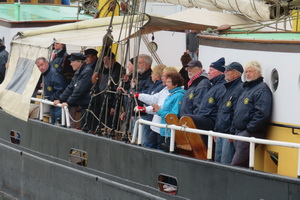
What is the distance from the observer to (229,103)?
29.2 ft

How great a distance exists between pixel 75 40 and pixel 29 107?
4.44 ft

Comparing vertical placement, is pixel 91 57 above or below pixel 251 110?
above

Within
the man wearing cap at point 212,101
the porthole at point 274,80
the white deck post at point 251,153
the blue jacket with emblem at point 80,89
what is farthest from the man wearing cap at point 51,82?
the white deck post at point 251,153

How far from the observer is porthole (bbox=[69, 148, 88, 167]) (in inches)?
442

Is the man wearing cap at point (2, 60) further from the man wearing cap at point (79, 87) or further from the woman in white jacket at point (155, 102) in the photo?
the woman in white jacket at point (155, 102)

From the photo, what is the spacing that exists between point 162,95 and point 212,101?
110 centimetres

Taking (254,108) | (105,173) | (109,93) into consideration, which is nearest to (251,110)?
(254,108)

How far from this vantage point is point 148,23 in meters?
11.4

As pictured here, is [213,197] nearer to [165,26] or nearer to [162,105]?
[162,105]

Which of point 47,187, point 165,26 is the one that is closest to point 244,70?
point 165,26

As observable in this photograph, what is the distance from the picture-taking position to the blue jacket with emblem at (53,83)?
40.1 ft

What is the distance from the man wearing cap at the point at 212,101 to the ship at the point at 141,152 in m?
0.30

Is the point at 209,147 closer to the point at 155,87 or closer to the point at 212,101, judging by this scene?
the point at 212,101

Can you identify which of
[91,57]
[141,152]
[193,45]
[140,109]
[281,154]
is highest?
[193,45]
